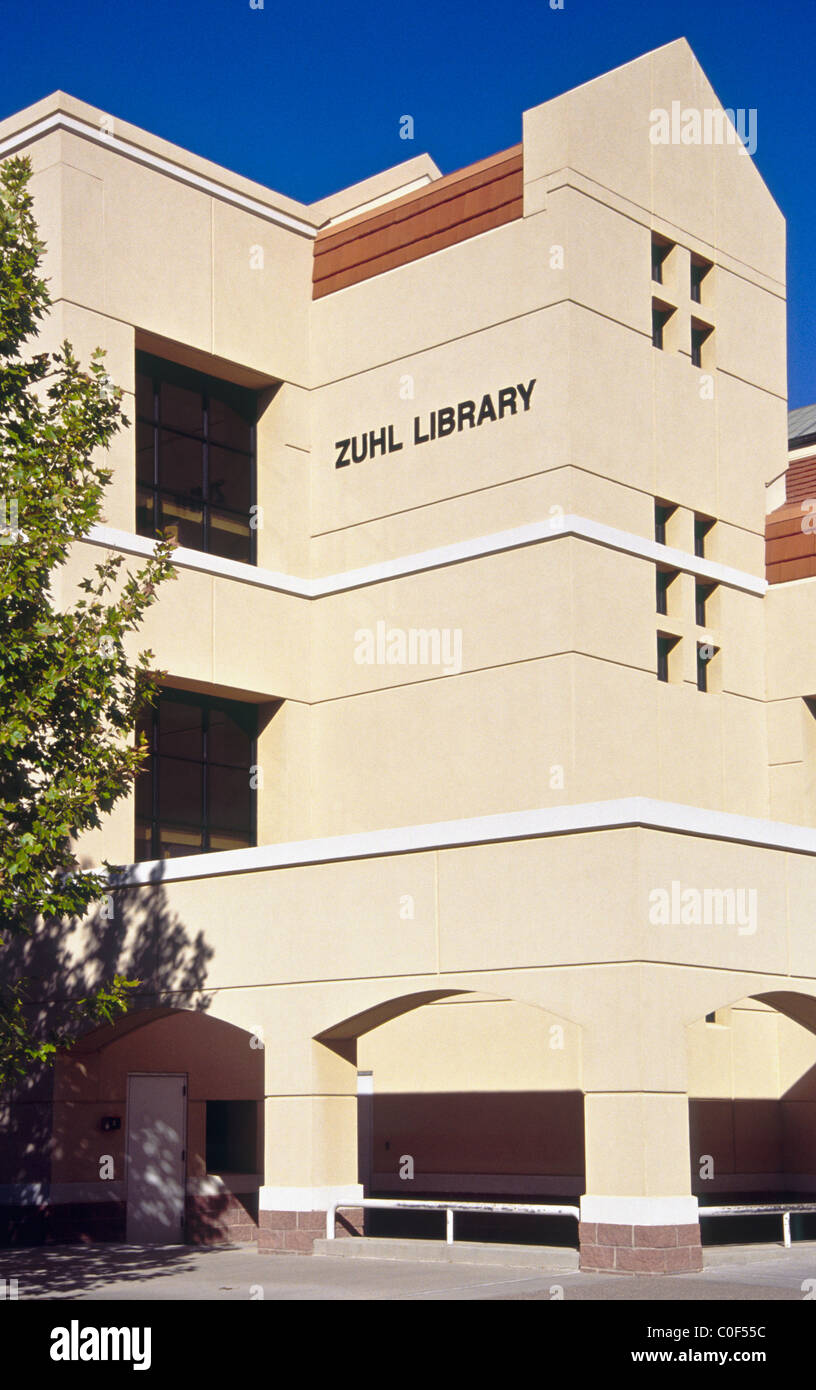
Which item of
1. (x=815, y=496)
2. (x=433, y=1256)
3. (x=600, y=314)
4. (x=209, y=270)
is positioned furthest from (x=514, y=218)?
(x=433, y=1256)

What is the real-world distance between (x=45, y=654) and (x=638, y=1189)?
8.39 meters

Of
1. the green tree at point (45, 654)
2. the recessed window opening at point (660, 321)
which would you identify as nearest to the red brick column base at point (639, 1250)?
the green tree at point (45, 654)

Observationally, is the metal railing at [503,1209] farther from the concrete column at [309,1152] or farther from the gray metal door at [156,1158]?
the gray metal door at [156,1158]

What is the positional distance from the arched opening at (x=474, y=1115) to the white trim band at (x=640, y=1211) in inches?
213

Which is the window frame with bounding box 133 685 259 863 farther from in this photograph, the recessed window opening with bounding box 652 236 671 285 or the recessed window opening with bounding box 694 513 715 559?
the recessed window opening with bounding box 652 236 671 285

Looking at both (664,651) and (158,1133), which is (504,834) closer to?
(664,651)

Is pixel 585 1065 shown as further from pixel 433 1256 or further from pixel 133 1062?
pixel 133 1062

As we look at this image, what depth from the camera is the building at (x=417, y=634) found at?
21.7 m

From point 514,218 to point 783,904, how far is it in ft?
39.7

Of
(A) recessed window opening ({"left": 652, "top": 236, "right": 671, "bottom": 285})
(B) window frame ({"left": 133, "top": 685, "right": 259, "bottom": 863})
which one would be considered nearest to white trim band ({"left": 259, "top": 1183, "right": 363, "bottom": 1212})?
(B) window frame ({"left": 133, "top": 685, "right": 259, "bottom": 863})

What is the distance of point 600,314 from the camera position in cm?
2603

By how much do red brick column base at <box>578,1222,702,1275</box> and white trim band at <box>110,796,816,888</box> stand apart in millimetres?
4299

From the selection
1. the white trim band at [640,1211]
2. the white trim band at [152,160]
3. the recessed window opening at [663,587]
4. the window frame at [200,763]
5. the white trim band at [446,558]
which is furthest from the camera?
the window frame at [200,763]

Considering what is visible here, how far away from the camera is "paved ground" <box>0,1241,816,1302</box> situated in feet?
53.0
